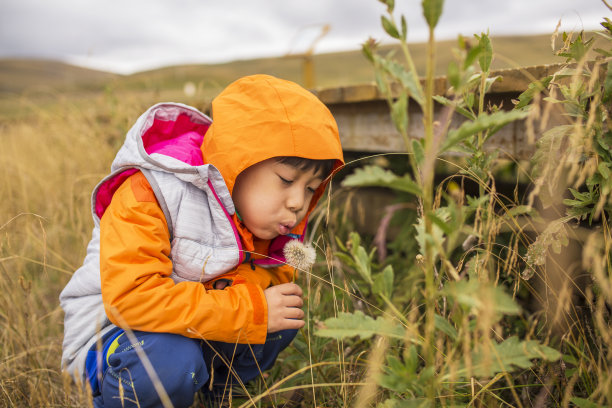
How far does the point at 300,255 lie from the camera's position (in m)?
1.78

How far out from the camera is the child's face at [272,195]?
170 cm

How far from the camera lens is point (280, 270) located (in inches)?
81.9

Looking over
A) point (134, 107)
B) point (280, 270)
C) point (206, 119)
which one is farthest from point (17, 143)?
point (280, 270)

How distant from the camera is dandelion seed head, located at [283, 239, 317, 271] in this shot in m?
1.76

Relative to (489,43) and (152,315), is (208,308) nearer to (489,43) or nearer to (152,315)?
(152,315)

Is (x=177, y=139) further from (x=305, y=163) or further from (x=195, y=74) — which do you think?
(x=195, y=74)

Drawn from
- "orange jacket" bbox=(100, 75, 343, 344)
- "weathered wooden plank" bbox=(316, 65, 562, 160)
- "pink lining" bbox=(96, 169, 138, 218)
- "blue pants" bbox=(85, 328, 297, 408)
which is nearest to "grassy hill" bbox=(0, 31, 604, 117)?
"weathered wooden plank" bbox=(316, 65, 562, 160)

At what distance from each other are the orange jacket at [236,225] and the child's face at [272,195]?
70 millimetres

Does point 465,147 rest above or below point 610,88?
below

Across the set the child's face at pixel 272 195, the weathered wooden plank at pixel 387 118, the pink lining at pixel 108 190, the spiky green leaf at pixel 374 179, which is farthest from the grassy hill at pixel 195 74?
the pink lining at pixel 108 190

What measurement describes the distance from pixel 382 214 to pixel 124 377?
2110 mm

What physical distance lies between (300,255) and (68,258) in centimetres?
185

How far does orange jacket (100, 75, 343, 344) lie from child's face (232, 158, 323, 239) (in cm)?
7

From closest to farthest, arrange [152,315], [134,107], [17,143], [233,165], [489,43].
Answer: [489,43] → [152,315] → [233,165] → [134,107] → [17,143]
